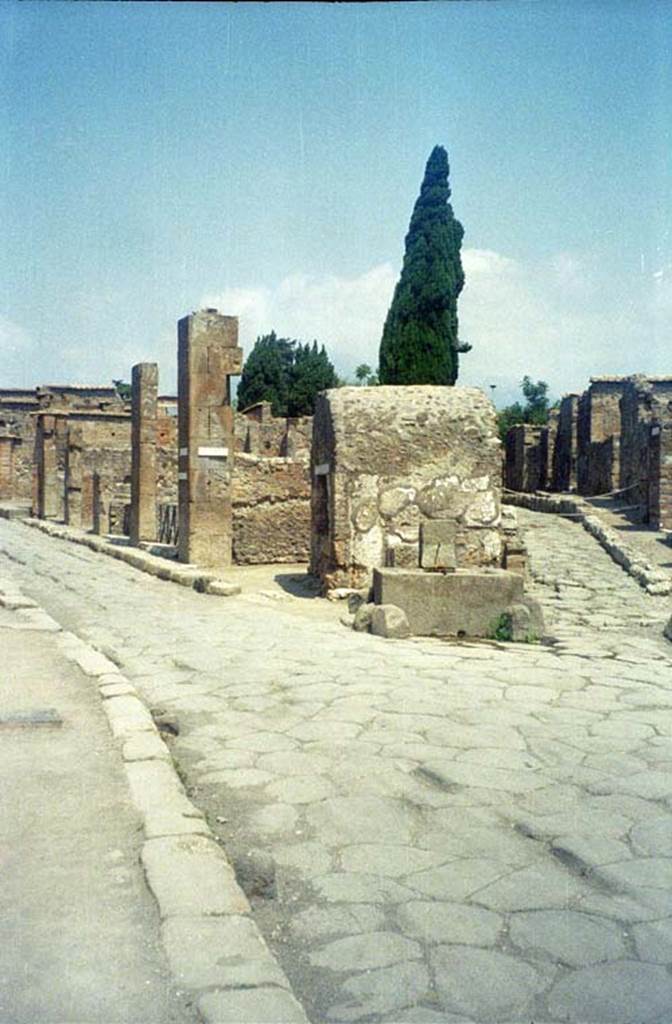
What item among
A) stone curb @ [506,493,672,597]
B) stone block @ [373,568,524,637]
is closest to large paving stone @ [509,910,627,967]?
stone block @ [373,568,524,637]

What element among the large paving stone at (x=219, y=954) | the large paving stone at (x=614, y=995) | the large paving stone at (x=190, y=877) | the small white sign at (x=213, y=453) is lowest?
the large paving stone at (x=614, y=995)

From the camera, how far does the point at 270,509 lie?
14.7 meters

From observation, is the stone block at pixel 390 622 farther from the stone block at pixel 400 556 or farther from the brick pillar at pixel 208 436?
the brick pillar at pixel 208 436

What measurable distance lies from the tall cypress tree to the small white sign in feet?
45.8

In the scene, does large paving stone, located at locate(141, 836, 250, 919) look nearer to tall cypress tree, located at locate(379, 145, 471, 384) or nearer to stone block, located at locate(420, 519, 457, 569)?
stone block, located at locate(420, 519, 457, 569)

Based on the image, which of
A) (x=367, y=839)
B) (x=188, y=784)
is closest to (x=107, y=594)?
(x=188, y=784)

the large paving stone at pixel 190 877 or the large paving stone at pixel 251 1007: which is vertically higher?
the large paving stone at pixel 251 1007

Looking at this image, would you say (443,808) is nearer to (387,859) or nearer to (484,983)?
(387,859)

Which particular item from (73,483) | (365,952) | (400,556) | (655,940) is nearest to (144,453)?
(73,483)

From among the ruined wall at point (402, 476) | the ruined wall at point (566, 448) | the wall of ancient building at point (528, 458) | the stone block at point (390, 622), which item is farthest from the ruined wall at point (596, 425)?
the stone block at point (390, 622)

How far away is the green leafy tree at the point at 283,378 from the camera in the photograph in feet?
157

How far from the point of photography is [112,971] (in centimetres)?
222

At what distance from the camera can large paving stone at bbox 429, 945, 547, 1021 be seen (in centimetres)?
213

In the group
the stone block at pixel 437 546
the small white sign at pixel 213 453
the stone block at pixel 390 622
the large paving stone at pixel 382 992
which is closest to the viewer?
the large paving stone at pixel 382 992
